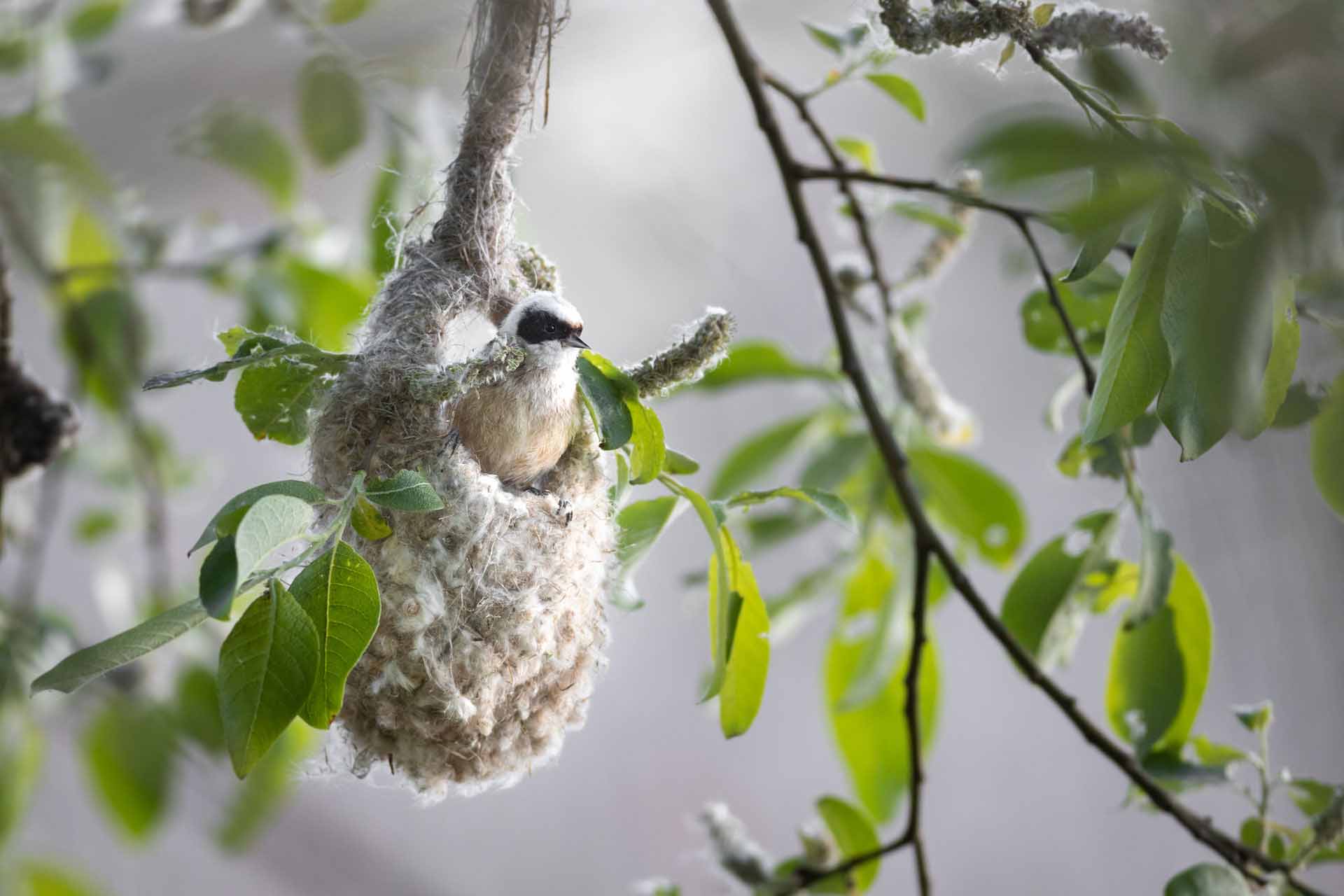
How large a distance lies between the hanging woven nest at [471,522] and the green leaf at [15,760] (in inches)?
31.4

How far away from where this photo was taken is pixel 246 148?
4.35 feet

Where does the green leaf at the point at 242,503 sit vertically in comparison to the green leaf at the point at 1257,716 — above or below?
below

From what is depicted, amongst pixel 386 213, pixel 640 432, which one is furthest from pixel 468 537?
pixel 386 213

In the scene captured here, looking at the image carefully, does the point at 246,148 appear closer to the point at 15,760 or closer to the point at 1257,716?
the point at 15,760

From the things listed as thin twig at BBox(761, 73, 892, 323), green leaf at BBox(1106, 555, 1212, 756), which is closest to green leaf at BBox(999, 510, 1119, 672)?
green leaf at BBox(1106, 555, 1212, 756)

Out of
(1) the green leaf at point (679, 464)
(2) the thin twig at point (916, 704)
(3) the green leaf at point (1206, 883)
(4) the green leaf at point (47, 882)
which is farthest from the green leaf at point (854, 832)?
(4) the green leaf at point (47, 882)

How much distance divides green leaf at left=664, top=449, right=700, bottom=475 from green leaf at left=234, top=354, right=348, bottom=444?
0.70 feet

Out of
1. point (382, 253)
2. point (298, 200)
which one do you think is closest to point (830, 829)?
point (382, 253)

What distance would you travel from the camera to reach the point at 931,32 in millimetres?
615

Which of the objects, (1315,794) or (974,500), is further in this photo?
(974,500)

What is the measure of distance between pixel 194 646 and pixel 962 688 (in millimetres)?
1824

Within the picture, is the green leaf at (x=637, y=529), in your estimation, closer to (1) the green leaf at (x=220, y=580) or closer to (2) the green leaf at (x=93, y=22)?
(1) the green leaf at (x=220, y=580)

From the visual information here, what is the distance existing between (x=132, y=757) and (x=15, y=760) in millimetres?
124

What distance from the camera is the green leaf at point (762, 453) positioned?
1.38 meters
